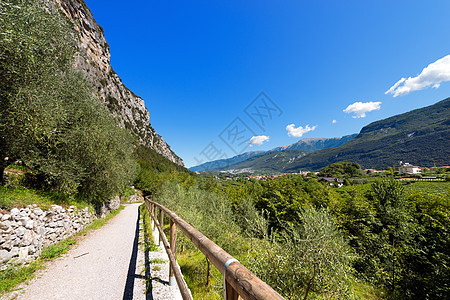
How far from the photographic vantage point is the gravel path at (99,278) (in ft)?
11.8

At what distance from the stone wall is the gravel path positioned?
821 mm

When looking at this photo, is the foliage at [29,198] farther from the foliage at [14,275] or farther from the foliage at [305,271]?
the foliage at [305,271]

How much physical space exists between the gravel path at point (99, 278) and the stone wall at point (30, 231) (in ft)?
2.69

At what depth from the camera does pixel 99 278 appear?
→ 430 centimetres

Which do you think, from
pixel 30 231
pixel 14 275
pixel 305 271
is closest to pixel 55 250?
pixel 30 231

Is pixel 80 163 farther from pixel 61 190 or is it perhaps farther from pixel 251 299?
pixel 251 299

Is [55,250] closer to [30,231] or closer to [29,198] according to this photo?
[30,231]

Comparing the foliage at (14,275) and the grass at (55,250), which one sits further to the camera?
the grass at (55,250)

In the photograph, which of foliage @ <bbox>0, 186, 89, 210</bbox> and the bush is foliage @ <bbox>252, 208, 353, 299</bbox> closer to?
foliage @ <bbox>0, 186, 89, 210</bbox>

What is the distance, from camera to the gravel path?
11.8ft

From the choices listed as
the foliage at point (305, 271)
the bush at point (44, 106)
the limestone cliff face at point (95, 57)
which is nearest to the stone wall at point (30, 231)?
the bush at point (44, 106)

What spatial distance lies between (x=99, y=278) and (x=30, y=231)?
328 cm

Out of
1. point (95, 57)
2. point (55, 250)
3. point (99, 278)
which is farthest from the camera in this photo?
point (95, 57)

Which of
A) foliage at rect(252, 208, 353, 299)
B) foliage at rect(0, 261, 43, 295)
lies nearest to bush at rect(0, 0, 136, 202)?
foliage at rect(0, 261, 43, 295)
